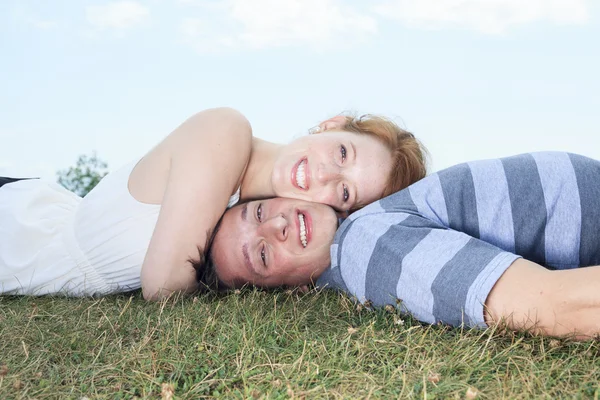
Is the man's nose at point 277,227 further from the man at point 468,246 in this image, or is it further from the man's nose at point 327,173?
the man's nose at point 327,173

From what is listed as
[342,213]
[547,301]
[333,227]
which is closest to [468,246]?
[547,301]

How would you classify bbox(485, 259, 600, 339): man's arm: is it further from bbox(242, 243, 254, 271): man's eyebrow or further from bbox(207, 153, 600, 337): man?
bbox(242, 243, 254, 271): man's eyebrow

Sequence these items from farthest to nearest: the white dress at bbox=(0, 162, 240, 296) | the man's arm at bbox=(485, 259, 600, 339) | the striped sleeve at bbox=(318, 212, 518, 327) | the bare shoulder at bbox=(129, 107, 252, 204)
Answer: the white dress at bbox=(0, 162, 240, 296) < the bare shoulder at bbox=(129, 107, 252, 204) < the striped sleeve at bbox=(318, 212, 518, 327) < the man's arm at bbox=(485, 259, 600, 339)

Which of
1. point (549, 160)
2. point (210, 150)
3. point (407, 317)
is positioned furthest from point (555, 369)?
point (210, 150)

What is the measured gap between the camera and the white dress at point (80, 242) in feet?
15.0

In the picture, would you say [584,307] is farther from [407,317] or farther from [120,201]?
[120,201]

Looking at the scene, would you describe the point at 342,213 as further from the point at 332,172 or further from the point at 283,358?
the point at 283,358

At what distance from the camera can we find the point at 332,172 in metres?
4.37

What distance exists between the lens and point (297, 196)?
4.37m

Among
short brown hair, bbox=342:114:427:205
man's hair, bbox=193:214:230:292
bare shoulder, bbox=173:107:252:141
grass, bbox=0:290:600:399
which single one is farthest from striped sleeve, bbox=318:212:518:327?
bare shoulder, bbox=173:107:252:141

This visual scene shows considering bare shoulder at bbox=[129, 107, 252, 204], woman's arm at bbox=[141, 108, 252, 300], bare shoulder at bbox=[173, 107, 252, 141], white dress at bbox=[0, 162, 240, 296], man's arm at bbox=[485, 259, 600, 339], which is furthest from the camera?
white dress at bbox=[0, 162, 240, 296]

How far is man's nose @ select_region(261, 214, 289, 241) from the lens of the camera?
13.7 feet

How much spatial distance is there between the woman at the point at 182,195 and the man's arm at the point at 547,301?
62.8 inches

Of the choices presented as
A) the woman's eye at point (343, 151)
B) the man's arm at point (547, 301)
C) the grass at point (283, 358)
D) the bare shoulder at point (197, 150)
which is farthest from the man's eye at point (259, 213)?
the man's arm at point (547, 301)
